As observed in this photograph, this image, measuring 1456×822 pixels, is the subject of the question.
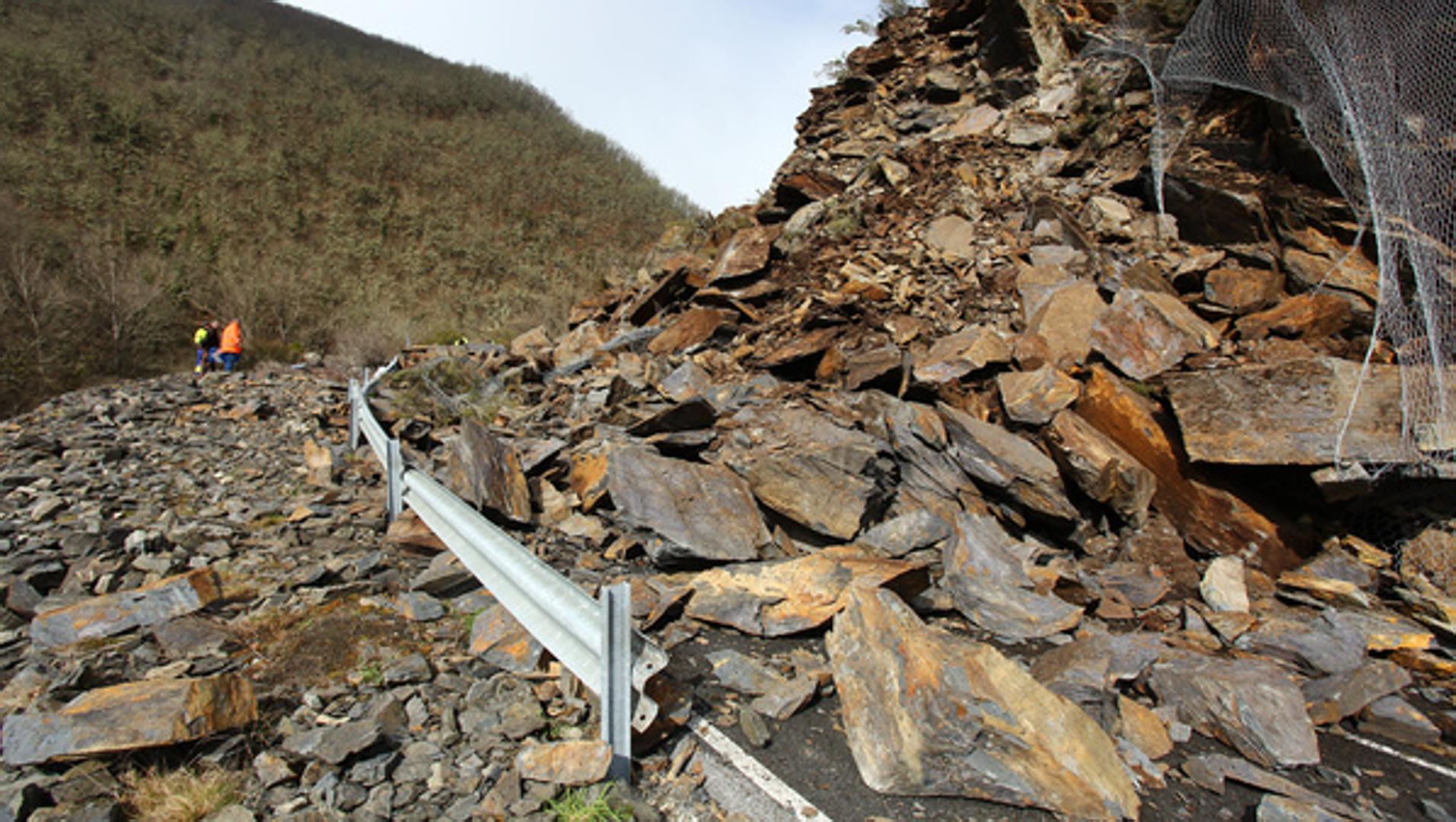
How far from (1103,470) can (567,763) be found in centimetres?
409

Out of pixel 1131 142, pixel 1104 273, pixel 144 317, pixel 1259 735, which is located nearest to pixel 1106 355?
pixel 1104 273

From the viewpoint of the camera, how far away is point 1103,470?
14.7 ft

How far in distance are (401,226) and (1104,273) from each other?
33.1 m

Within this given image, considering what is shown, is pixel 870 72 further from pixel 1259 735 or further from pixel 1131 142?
pixel 1259 735

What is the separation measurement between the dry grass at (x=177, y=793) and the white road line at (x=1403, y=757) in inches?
171

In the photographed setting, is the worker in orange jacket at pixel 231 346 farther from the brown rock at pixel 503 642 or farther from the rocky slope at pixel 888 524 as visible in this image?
the brown rock at pixel 503 642

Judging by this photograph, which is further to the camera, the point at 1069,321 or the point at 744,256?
the point at 744,256

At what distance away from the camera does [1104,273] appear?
21.3 feet

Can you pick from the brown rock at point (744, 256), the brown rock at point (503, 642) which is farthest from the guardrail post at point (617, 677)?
the brown rock at point (744, 256)

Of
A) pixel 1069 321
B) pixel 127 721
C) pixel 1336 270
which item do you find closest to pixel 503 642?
pixel 127 721

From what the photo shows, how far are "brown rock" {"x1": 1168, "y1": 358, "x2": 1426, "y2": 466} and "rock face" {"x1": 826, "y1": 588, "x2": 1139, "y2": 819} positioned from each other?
328 centimetres

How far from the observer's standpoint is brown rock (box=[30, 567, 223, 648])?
8.38ft

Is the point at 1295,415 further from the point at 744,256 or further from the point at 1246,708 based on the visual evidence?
the point at 744,256

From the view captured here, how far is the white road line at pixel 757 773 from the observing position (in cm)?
189
